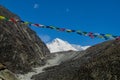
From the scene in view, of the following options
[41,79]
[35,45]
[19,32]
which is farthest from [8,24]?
[41,79]

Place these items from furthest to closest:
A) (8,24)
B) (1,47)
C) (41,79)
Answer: (8,24) → (1,47) → (41,79)

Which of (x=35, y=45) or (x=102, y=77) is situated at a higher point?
(x=35, y=45)

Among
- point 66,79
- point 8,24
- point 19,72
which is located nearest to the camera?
point 66,79

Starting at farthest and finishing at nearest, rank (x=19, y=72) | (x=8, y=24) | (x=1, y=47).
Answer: (x=8, y=24), (x=1, y=47), (x=19, y=72)

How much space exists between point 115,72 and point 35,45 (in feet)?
206

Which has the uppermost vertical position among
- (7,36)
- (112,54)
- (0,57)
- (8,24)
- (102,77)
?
(8,24)

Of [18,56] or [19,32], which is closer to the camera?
[18,56]

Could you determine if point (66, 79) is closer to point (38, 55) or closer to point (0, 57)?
point (0, 57)

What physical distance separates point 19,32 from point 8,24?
210 inches

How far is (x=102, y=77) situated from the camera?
53531 millimetres

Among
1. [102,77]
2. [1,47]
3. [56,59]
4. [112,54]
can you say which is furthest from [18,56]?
[102,77]

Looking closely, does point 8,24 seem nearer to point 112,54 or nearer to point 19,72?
point 19,72

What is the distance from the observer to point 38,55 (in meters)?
107

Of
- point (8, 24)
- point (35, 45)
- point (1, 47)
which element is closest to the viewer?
point (1, 47)
